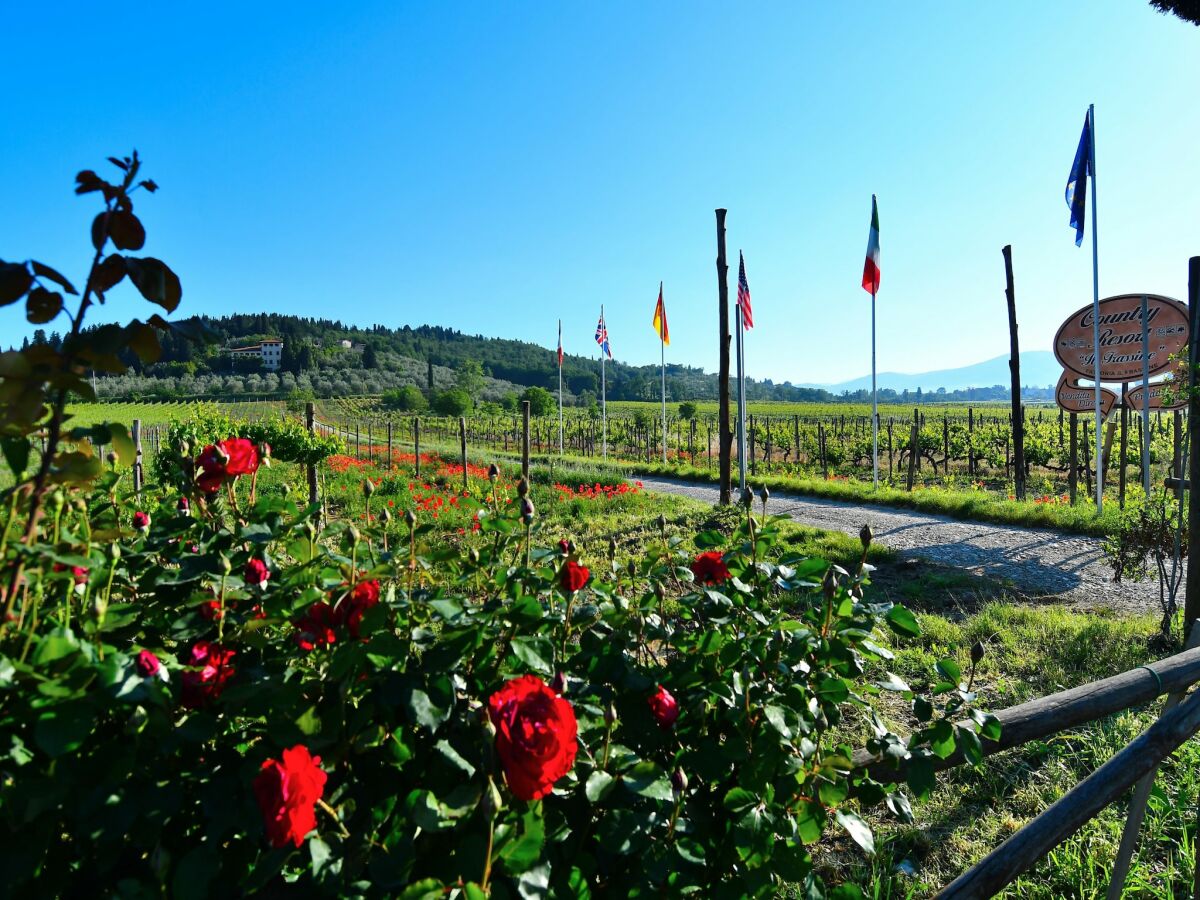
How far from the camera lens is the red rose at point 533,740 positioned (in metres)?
0.68

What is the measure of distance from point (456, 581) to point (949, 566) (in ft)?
19.8

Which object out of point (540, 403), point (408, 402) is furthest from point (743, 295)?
point (408, 402)

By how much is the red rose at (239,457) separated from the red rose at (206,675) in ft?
1.04

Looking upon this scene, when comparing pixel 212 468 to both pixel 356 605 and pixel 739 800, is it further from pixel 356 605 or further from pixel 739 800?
pixel 739 800

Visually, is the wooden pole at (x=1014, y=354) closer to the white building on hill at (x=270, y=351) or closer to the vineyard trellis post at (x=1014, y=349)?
the vineyard trellis post at (x=1014, y=349)

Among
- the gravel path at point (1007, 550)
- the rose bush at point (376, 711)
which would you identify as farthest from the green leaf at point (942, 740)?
the gravel path at point (1007, 550)

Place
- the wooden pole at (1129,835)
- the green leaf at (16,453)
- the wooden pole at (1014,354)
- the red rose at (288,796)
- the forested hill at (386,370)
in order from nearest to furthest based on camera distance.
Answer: the red rose at (288,796), the green leaf at (16,453), the wooden pole at (1129,835), the wooden pole at (1014,354), the forested hill at (386,370)

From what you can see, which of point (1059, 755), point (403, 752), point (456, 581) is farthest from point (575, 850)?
point (1059, 755)

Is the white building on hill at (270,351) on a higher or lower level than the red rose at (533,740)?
higher

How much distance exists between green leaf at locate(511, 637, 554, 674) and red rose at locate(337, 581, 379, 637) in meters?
0.18

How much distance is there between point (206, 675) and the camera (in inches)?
30.4

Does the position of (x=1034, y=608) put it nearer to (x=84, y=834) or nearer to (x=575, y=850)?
(x=575, y=850)

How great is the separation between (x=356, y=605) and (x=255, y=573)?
197 millimetres

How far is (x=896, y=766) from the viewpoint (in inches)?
45.6
